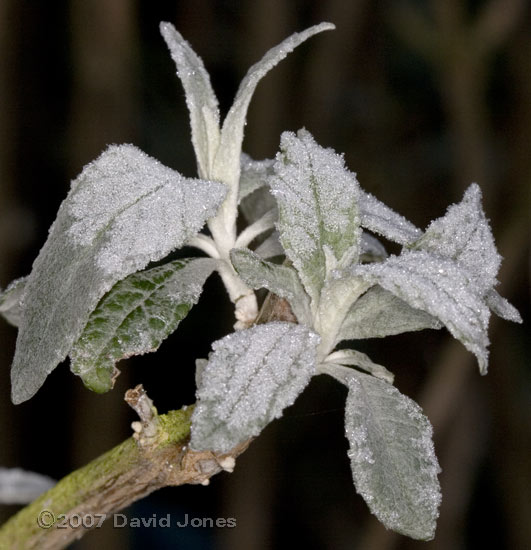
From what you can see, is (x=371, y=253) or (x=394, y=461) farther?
(x=371, y=253)

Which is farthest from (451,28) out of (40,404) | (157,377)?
(40,404)

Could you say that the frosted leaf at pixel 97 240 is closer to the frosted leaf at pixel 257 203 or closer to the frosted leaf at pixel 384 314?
the frosted leaf at pixel 384 314

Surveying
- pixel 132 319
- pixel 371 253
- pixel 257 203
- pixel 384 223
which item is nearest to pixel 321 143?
pixel 257 203

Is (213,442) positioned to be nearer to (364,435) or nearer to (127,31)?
(364,435)

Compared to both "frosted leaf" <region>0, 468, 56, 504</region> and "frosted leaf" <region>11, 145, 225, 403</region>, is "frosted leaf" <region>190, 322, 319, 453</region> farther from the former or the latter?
"frosted leaf" <region>0, 468, 56, 504</region>

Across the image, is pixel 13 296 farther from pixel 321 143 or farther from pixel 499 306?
pixel 321 143

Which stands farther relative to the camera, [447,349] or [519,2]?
[519,2]
